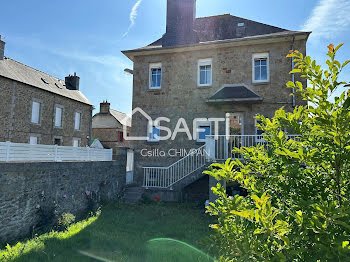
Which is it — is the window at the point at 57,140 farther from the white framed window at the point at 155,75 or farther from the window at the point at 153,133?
the white framed window at the point at 155,75

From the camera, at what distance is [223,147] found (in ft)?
38.7

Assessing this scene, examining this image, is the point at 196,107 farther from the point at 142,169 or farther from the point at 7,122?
the point at 7,122

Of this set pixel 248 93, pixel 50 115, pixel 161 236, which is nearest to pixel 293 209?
pixel 161 236

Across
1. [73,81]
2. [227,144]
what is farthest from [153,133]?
[73,81]

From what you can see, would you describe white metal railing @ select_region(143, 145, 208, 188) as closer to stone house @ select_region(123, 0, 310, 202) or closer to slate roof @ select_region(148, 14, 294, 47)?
stone house @ select_region(123, 0, 310, 202)

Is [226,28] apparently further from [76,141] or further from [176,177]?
[76,141]

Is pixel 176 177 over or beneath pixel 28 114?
beneath

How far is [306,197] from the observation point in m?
1.91

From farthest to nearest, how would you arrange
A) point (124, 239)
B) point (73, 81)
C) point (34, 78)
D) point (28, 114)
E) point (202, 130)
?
point (73, 81), point (34, 78), point (28, 114), point (202, 130), point (124, 239)

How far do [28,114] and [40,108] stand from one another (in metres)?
1.42

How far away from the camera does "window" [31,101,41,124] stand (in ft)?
63.1

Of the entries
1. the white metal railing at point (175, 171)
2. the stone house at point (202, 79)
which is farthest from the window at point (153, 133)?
the white metal railing at point (175, 171)

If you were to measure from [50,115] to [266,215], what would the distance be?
22.4 m

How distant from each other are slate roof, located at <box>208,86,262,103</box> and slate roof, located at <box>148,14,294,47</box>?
10.5 ft
